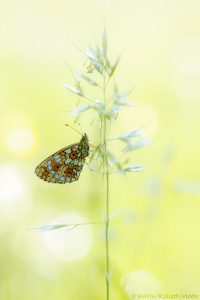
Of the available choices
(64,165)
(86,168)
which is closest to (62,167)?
(64,165)

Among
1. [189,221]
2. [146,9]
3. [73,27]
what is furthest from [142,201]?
[146,9]

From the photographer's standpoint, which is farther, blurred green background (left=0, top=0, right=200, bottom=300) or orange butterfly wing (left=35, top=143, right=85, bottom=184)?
blurred green background (left=0, top=0, right=200, bottom=300)

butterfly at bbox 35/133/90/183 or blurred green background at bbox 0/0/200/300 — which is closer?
butterfly at bbox 35/133/90/183

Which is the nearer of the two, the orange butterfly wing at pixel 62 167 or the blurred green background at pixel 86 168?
the orange butterfly wing at pixel 62 167
